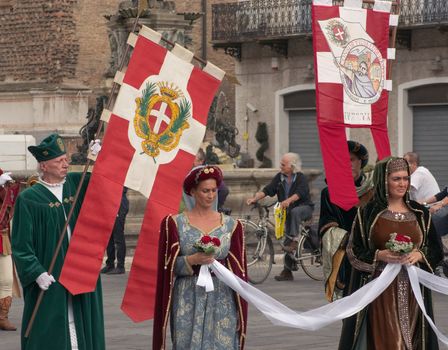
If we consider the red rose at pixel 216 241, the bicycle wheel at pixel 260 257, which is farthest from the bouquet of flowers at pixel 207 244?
the bicycle wheel at pixel 260 257

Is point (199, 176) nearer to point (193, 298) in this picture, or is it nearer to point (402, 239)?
point (193, 298)

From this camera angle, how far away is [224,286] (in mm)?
9664

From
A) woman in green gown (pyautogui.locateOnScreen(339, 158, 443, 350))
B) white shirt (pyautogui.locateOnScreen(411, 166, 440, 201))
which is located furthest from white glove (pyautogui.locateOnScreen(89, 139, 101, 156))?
white shirt (pyautogui.locateOnScreen(411, 166, 440, 201))

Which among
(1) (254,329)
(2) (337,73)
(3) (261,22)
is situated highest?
(3) (261,22)

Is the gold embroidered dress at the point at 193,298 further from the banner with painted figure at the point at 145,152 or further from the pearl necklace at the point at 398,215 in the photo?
the pearl necklace at the point at 398,215

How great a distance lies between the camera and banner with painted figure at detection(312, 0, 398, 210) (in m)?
10.9

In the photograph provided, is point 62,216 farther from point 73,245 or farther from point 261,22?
point 261,22

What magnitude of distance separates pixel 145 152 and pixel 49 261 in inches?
35.2

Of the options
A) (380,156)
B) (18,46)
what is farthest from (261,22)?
(380,156)

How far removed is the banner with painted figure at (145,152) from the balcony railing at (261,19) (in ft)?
91.0

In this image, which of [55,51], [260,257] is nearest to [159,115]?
[260,257]

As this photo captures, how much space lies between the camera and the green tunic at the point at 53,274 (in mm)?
10141

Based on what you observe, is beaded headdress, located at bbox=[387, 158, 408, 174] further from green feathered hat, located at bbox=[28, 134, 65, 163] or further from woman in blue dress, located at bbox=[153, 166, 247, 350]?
green feathered hat, located at bbox=[28, 134, 65, 163]

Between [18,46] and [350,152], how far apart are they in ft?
123
